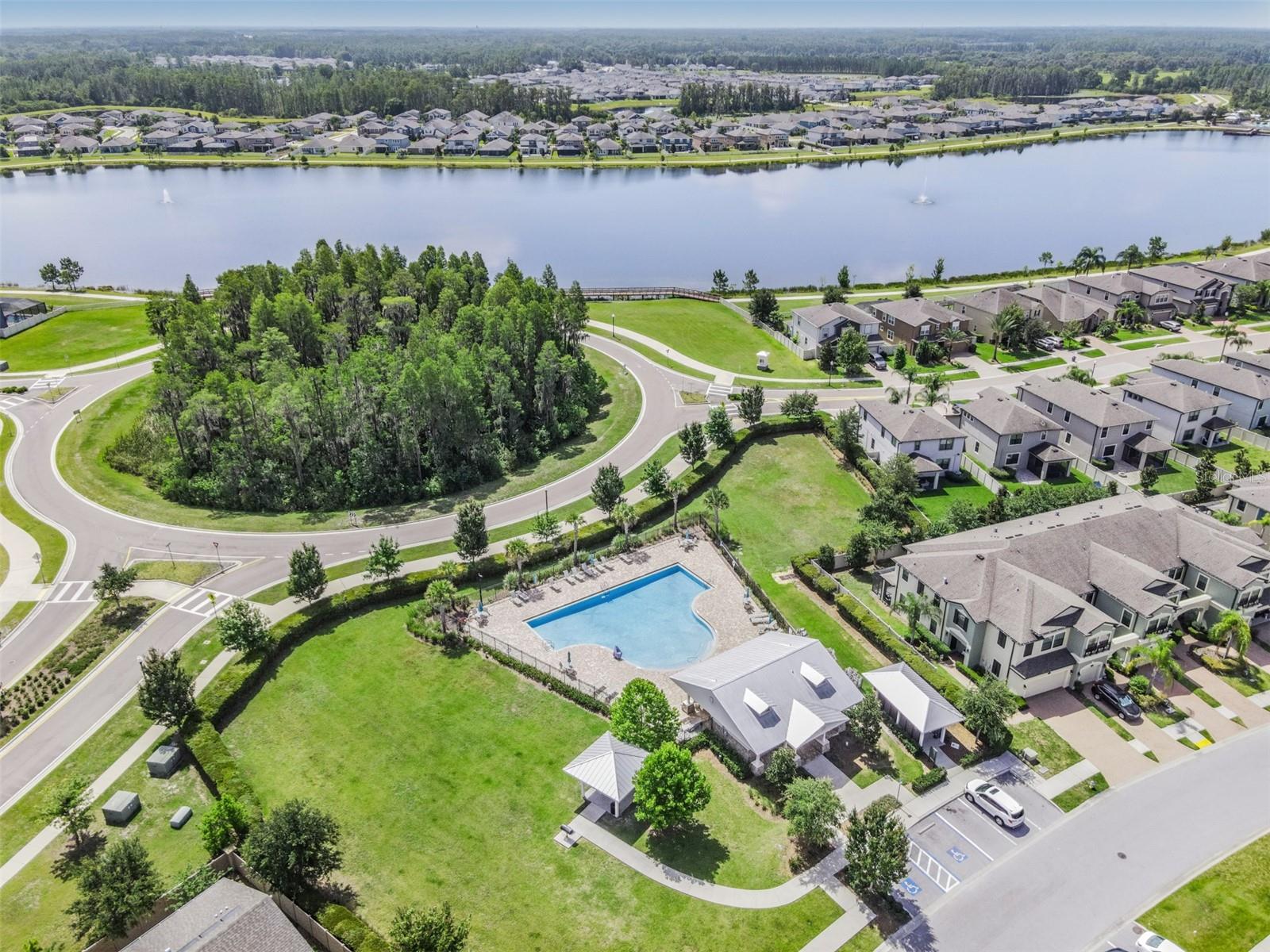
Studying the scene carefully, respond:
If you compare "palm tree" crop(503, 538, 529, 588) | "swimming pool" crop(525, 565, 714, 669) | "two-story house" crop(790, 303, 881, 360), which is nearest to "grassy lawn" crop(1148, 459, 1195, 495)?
"two-story house" crop(790, 303, 881, 360)

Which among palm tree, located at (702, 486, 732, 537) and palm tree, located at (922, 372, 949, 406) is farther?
palm tree, located at (922, 372, 949, 406)

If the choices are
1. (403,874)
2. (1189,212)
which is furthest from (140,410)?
(1189,212)

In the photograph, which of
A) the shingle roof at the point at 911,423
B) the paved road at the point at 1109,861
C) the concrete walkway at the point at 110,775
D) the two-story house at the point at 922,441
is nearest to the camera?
the paved road at the point at 1109,861

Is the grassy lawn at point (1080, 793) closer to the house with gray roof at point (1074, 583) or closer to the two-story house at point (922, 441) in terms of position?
the house with gray roof at point (1074, 583)

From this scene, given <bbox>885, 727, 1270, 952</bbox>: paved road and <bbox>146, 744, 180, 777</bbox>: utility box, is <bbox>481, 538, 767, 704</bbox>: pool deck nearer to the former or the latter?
<bbox>885, 727, 1270, 952</bbox>: paved road

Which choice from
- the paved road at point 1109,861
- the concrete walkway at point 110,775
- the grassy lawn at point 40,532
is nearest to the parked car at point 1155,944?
the paved road at point 1109,861

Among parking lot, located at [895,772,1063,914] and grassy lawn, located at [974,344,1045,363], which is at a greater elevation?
grassy lawn, located at [974,344,1045,363]
